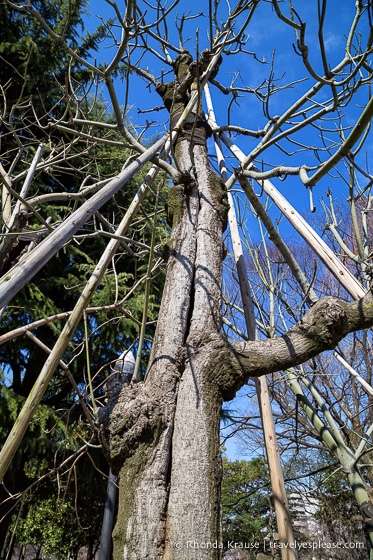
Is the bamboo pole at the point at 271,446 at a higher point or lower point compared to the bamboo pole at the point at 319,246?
lower

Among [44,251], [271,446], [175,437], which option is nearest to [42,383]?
[44,251]

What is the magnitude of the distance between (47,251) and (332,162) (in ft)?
3.23

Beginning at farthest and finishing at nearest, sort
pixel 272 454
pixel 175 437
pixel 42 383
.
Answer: pixel 272 454, pixel 175 437, pixel 42 383

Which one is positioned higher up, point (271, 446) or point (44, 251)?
point (44, 251)

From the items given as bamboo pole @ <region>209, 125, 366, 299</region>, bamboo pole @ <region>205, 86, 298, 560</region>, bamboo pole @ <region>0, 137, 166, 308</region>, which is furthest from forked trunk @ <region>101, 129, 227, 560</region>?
bamboo pole @ <region>0, 137, 166, 308</region>

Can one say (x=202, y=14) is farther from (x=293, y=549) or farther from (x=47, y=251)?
(x=293, y=549)

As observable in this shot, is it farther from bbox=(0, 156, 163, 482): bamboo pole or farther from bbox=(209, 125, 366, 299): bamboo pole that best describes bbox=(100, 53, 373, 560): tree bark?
bbox=(0, 156, 163, 482): bamboo pole

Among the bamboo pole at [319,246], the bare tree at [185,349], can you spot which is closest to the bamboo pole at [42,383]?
the bare tree at [185,349]

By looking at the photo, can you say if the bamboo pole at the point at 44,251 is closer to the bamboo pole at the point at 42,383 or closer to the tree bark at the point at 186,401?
the bamboo pole at the point at 42,383

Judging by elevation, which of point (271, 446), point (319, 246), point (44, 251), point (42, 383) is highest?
point (319, 246)

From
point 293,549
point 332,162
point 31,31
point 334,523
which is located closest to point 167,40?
point 332,162

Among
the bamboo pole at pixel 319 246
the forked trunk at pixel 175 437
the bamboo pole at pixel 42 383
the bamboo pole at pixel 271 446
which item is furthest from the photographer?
the bamboo pole at pixel 319 246

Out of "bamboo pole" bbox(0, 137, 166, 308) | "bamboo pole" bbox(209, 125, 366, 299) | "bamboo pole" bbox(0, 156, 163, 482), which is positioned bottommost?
"bamboo pole" bbox(0, 156, 163, 482)

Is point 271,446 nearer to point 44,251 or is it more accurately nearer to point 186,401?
point 186,401
